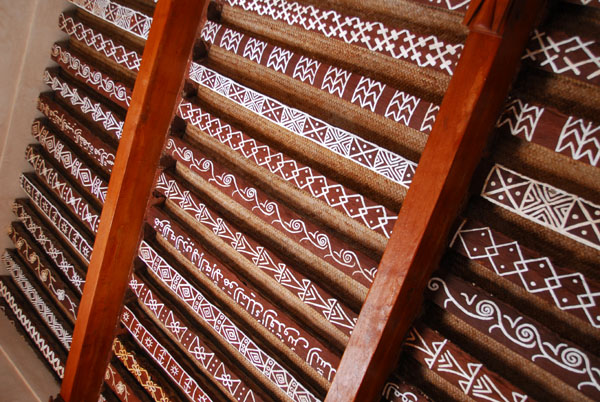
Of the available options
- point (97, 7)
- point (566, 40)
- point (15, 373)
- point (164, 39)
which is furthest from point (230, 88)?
point (15, 373)

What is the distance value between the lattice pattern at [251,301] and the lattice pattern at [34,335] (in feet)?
5.68

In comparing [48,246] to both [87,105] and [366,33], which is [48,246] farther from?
[366,33]

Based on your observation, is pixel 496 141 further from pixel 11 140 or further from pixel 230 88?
pixel 11 140

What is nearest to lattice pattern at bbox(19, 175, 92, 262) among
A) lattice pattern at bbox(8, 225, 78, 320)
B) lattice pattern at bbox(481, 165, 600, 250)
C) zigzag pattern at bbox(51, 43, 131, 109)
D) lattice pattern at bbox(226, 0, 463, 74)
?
lattice pattern at bbox(8, 225, 78, 320)

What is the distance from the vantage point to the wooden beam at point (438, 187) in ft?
4.93

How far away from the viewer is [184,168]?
8.95ft

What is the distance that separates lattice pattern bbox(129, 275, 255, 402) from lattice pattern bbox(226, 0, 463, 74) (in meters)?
1.92

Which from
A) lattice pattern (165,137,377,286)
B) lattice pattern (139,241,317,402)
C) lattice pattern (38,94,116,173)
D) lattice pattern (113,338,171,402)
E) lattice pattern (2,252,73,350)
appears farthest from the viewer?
lattice pattern (2,252,73,350)

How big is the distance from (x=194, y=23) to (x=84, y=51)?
1443 mm

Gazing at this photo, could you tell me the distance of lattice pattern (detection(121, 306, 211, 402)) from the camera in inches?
102

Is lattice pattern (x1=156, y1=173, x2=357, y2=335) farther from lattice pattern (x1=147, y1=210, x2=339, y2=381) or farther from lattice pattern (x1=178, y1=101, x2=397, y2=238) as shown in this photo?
lattice pattern (x1=178, y1=101, x2=397, y2=238)

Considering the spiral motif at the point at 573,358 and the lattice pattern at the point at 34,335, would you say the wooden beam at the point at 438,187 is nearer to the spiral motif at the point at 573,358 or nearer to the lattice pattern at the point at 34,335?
the spiral motif at the point at 573,358

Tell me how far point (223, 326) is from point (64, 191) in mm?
1857

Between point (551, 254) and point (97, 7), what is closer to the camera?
point (551, 254)
